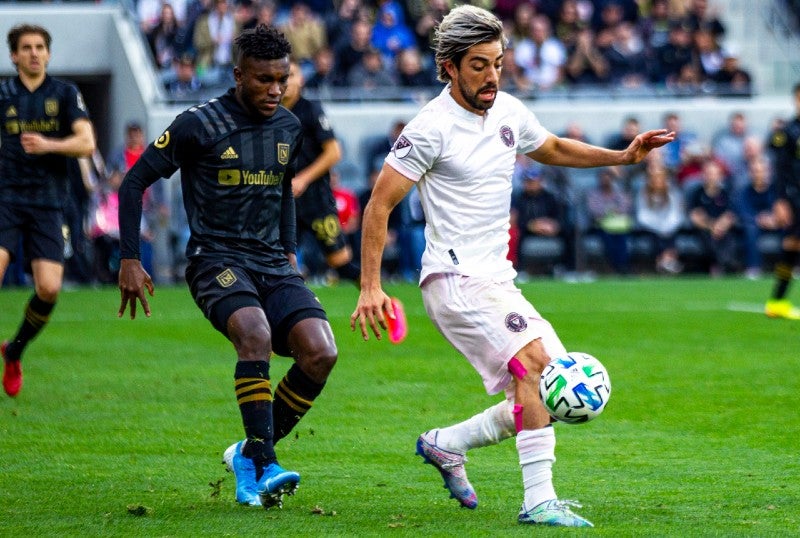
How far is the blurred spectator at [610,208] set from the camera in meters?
24.3

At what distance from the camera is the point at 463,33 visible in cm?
670

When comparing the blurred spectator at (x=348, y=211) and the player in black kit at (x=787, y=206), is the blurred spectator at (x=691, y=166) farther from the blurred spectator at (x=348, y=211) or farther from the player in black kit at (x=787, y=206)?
the player in black kit at (x=787, y=206)

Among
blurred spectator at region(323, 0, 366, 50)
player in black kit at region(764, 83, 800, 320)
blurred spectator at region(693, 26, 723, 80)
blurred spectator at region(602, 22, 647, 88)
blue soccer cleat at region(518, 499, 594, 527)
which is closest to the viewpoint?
blue soccer cleat at region(518, 499, 594, 527)

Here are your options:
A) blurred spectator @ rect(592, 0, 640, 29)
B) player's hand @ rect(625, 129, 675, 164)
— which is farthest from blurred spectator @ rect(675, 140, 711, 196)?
player's hand @ rect(625, 129, 675, 164)

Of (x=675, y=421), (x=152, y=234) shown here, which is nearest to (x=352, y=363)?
(x=675, y=421)

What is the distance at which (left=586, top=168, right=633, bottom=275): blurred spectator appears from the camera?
957 inches

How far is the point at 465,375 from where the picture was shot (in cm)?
1209

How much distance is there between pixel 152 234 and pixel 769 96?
1168cm

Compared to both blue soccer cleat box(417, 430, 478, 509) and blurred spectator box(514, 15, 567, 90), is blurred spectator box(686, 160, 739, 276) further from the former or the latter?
blue soccer cleat box(417, 430, 478, 509)

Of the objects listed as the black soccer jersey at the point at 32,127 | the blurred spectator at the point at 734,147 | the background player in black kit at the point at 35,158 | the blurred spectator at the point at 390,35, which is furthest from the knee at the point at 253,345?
the blurred spectator at the point at 734,147

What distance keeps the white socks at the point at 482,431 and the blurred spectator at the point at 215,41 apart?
1786cm

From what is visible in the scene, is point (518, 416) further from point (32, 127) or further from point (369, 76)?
point (369, 76)

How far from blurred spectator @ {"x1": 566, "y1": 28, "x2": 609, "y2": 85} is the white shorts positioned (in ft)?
65.7

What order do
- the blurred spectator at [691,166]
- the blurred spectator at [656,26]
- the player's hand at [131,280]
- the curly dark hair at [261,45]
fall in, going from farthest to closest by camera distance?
1. the blurred spectator at [656,26]
2. the blurred spectator at [691,166]
3. the curly dark hair at [261,45]
4. the player's hand at [131,280]
